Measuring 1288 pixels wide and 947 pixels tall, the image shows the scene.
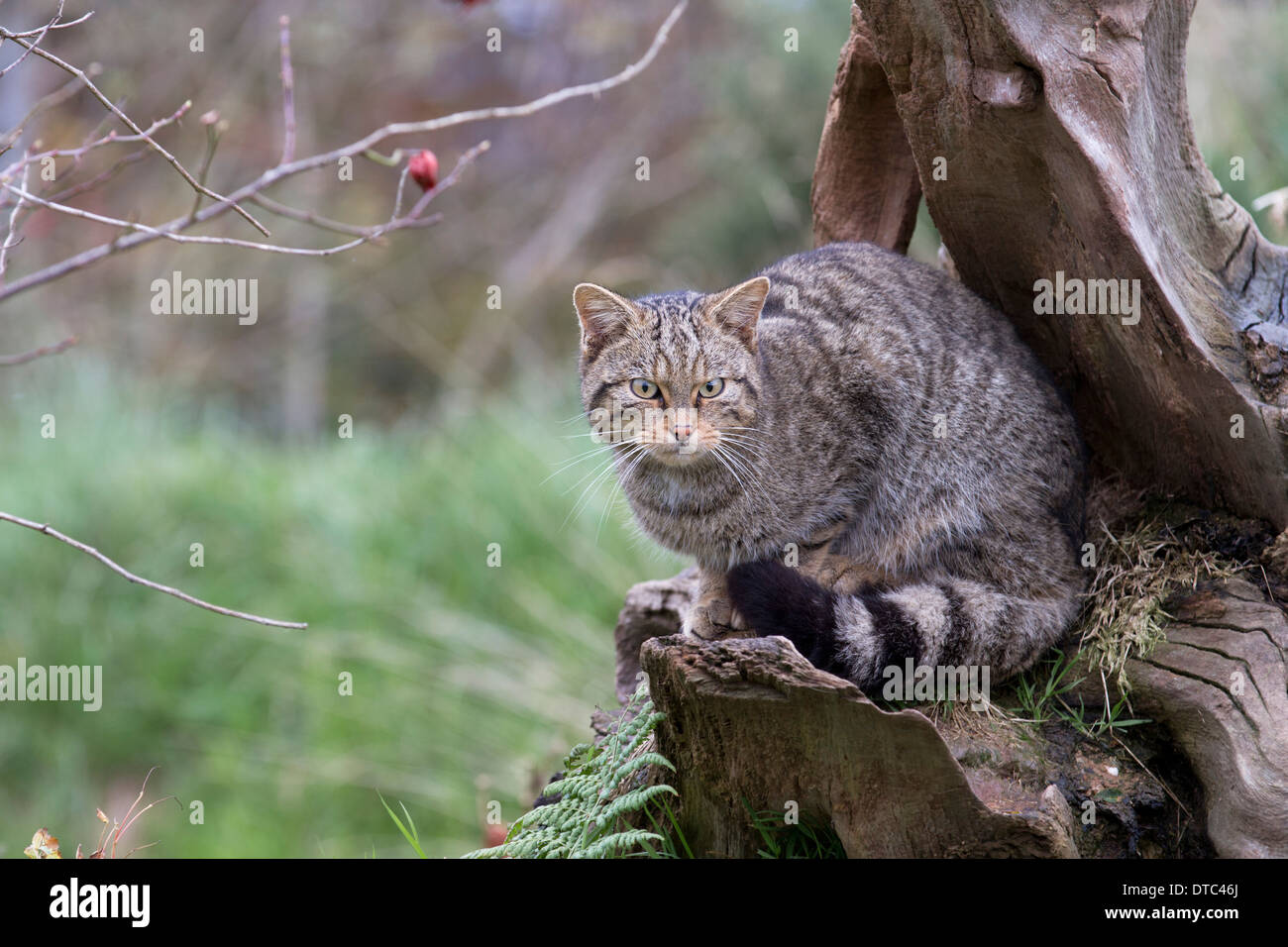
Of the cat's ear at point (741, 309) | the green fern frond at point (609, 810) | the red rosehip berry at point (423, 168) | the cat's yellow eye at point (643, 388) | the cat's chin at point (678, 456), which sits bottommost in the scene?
the green fern frond at point (609, 810)

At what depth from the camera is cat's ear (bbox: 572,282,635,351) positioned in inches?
Answer: 143

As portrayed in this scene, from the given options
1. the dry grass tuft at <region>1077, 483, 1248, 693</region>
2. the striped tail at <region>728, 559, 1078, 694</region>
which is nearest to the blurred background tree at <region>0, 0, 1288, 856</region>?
the striped tail at <region>728, 559, 1078, 694</region>

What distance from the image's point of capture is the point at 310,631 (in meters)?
6.52

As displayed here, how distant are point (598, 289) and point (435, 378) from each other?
8.70 meters

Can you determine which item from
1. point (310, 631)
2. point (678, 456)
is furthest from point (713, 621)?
point (310, 631)

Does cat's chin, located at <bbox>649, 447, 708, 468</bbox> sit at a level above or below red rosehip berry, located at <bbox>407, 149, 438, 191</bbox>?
below

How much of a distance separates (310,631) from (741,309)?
12.8ft

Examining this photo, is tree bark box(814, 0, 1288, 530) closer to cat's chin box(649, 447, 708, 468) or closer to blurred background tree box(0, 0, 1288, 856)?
cat's chin box(649, 447, 708, 468)

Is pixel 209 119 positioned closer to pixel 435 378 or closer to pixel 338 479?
pixel 338 479

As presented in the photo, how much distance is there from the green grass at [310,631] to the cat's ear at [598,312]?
7.51 ft

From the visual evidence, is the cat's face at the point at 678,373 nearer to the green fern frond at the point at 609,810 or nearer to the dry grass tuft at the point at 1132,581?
the green fern frond at the point at 609,810

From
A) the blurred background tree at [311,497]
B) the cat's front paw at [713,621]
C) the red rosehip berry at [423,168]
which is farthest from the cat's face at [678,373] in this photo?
the blurred background tree at [311,497]

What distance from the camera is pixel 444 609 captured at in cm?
652

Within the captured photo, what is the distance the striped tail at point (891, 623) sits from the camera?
9.63 feet
